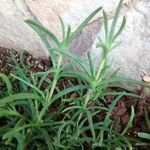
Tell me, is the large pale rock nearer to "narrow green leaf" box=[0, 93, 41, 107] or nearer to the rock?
the rock

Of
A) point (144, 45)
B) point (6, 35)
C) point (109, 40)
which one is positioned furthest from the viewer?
point (6, 35)

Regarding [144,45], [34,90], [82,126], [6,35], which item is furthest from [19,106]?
[144,45]

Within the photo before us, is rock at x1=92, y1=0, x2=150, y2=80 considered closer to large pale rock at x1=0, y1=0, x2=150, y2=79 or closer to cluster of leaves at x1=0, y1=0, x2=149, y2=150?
large pale rock at x1=0, y1=0, x2=150, y2=79

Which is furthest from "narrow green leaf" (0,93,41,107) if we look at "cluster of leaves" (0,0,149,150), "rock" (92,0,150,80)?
"rock" (92,0,150,80)

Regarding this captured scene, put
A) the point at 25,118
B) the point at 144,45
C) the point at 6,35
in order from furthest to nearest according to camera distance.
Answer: the point at 6,35
the point at 144,45
the point at 25,118

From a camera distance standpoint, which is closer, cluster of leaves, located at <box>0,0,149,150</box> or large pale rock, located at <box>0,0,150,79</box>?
Result: cluster of leaves, located at <box>0,0,149,150</box>

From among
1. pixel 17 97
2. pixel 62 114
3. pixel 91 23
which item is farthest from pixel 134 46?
pixel 17 97

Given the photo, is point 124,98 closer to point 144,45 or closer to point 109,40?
point 144,45

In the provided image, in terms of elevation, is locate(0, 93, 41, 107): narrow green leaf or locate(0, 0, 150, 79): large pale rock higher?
locate(0, 0, 150, 79): large pale rock

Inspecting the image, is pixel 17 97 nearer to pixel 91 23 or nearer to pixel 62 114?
pixel 62 114
